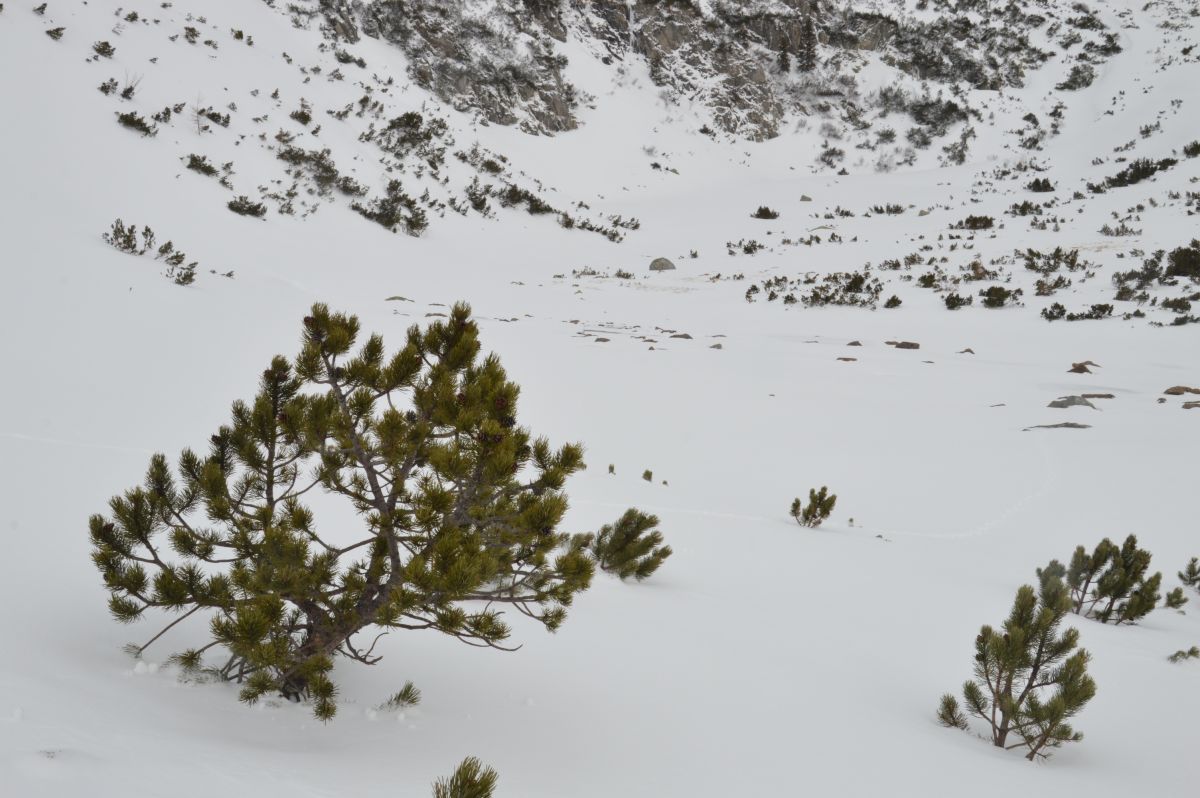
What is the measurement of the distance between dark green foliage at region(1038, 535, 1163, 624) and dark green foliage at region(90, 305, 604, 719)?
15.5ft

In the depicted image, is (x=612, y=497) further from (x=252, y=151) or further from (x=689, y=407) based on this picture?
(x=252, y=151)

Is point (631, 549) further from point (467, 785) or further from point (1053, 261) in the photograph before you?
point (1053, 261)

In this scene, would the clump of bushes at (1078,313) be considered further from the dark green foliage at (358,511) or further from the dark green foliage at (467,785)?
the dark green foliage at (467,785)

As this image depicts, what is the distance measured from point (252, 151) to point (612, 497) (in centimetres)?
1732

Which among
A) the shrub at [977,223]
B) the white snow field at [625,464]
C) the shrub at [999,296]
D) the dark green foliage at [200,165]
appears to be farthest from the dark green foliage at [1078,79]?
the dark green foliage at [200,165]

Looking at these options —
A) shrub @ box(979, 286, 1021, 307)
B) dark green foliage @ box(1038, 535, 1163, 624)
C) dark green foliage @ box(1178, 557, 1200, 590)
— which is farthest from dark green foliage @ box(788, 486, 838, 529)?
shrub @ box(979, 286, 1021, 307)

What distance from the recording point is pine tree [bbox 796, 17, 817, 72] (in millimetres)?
38812

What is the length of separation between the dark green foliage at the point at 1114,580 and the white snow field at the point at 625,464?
215 mm

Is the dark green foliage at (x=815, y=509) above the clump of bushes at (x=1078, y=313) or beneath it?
beneath

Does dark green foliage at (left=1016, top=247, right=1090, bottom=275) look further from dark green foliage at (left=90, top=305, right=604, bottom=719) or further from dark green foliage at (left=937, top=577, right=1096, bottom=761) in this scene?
dark green foliage at (left=90, top=305, right=604, bottom=719)

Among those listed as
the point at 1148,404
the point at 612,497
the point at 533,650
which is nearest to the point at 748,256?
the point at 1148,404

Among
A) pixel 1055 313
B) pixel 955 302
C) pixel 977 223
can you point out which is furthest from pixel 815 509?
pixel 977 223

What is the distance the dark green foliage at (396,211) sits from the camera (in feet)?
65.5

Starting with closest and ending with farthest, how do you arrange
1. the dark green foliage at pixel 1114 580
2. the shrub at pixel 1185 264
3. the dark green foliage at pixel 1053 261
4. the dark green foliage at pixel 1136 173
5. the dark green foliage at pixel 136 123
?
the dark green foliage at pixel 1114 580
the dark green foliage at pixel 136 123
the shrub at pixel 1185 264
the dark green foliage at pixel 1053 261
the dark green foliage at pixel 1136 173
